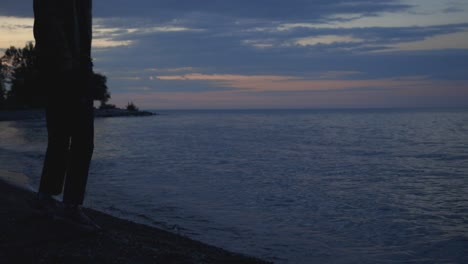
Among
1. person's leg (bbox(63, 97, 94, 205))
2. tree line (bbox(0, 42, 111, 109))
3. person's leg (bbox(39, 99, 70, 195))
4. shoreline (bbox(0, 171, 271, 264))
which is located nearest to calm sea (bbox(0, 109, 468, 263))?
shoreline (bbox(0, 171, 271, 264))

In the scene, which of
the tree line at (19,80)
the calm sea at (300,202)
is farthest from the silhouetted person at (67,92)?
the tree line at (19,80)

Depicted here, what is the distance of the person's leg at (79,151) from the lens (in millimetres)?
4148

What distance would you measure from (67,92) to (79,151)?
0.52 metres

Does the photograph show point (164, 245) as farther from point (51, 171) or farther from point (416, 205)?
point (416, 205)

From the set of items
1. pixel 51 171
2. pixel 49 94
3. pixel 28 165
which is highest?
pixel 49 94

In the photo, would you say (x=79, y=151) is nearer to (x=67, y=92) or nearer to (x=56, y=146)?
(x=56, y=146)

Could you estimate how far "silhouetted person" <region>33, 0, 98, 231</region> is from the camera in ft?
13.4

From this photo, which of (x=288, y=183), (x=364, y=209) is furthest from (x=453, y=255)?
(x=288, y=183)

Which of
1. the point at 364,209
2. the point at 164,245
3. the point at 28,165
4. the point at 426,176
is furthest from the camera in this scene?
the point at 28,165

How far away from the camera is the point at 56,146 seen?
4.16 metres

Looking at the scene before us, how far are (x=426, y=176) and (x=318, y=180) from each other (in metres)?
2.93

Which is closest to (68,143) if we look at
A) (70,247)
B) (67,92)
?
(67,92)

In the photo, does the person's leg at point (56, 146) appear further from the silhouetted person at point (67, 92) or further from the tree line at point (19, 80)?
the tree line at point (19, 80)

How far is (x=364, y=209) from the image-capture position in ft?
26.6
